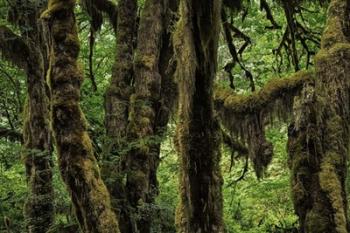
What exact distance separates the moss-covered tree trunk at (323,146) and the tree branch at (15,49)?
6393 mm

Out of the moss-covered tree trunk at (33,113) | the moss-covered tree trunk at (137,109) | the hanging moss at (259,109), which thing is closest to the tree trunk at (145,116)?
the moss-covered tree trunk at (137,109)

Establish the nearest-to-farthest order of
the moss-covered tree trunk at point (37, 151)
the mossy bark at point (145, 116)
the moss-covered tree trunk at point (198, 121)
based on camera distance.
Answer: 1. the moss-covered tree trunk at point (198, 121)
2. the mossy bark at point (145, 116)
3. the moss-covered tree trunk at point (37, 151)

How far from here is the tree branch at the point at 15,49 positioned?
11180 mm

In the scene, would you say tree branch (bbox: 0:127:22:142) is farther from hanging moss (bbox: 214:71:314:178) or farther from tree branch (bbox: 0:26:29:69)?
hanging moss (bbox: 214:71:314:178)

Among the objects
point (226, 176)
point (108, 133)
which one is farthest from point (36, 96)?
point (226, 176)

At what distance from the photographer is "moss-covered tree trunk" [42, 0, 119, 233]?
6395mm

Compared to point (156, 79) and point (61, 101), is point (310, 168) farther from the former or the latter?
point (156, 79)

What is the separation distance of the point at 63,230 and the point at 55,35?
3.06m

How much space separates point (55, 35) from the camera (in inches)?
259

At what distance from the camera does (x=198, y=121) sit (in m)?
5.08

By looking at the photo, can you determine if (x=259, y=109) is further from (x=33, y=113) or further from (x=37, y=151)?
(x=33, y=113)

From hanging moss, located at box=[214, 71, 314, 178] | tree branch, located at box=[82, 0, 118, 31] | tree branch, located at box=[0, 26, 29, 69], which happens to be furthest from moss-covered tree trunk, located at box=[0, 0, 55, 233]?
hanging moss, located at box=[214, 71, 314, 178]

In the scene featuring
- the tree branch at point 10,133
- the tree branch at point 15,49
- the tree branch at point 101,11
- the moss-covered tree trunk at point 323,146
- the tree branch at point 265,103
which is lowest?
the moss-covered tree trunk at point 323,146

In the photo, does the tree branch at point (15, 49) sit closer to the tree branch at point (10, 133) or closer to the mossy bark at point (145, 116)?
the mossy bark at point (145, 116)
